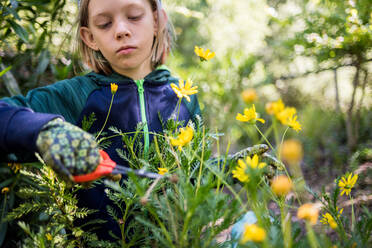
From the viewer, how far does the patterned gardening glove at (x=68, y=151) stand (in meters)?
0.57

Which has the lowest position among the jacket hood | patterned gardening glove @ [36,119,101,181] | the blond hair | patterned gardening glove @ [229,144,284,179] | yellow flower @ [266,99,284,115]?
patterned gardening glove @ [229,144,284,179]

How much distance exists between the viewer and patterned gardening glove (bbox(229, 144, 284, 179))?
85cm

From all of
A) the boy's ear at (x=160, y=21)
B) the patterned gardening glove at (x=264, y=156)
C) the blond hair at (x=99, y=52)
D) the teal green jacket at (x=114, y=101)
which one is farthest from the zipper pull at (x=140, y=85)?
the patterned gardening glove at (x=264, y=156)

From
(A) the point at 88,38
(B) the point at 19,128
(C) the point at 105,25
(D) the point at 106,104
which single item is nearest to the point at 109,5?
(C) the point at 105,25

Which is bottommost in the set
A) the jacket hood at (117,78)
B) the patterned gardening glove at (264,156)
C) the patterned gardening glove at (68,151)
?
the patterned gardening glove at (264,156)

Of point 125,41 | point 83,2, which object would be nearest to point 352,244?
point 125,41

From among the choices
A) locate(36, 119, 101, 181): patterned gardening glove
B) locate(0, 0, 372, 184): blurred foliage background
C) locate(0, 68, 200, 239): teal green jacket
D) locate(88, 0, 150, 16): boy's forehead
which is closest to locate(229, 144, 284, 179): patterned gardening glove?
locate(0, 0, 372, 184): blurred foliage background

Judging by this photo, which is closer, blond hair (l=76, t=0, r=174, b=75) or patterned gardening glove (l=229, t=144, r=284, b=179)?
patterned gardening glove (l=229, t=144, r=284, b=179)

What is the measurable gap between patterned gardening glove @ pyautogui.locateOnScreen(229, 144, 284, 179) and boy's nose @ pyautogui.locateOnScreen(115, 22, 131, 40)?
0.54 meters

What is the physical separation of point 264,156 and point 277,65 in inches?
109

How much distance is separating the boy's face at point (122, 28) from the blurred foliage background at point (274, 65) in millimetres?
290

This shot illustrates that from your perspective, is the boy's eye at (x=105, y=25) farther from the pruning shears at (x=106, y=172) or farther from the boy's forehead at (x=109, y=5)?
the pruning shears at (x=106, y=172)

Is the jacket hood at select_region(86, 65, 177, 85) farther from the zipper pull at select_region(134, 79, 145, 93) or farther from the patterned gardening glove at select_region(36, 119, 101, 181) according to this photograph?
the patterned gardening glove at select_region(36, 119, 101, 181)

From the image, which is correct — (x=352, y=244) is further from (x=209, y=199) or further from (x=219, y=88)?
(x=219, y=88)
